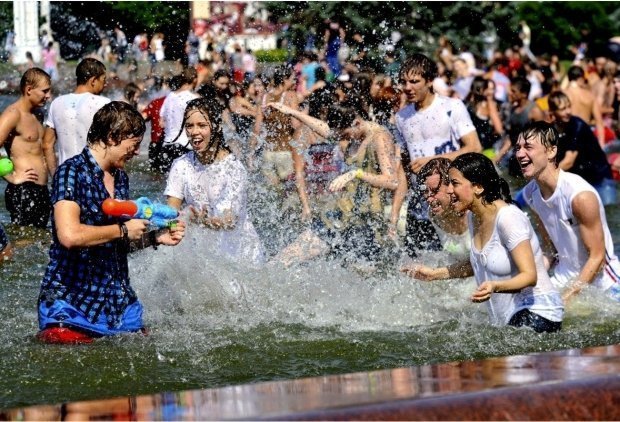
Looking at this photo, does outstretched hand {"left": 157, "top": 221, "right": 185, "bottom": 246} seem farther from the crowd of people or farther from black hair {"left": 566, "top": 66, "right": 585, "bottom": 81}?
black hair {"left": 566, "top": 66, "right": 585, "bottom": 81}

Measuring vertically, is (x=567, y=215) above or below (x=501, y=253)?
above

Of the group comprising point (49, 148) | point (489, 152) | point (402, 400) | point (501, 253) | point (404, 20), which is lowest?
point (402, 400)

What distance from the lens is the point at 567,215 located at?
698cm

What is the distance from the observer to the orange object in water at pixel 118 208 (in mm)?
5371

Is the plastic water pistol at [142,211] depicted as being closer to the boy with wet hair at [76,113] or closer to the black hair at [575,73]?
the boy with wet hair at [76,113]

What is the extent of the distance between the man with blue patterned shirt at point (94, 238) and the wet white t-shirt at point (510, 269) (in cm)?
166

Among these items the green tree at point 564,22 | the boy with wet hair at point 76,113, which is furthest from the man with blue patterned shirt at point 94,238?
the green tree at point 564,22

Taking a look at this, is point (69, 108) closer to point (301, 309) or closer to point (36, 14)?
point (301, 309)

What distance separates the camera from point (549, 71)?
21547mm

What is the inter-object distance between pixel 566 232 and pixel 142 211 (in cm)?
286

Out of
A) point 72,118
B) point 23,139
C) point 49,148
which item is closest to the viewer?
point 72,118

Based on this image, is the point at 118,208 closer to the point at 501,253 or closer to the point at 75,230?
the point at 75,230

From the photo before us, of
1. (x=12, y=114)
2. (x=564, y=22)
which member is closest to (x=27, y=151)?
(x=12, y=114)

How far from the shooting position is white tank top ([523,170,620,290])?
693 centimetres
